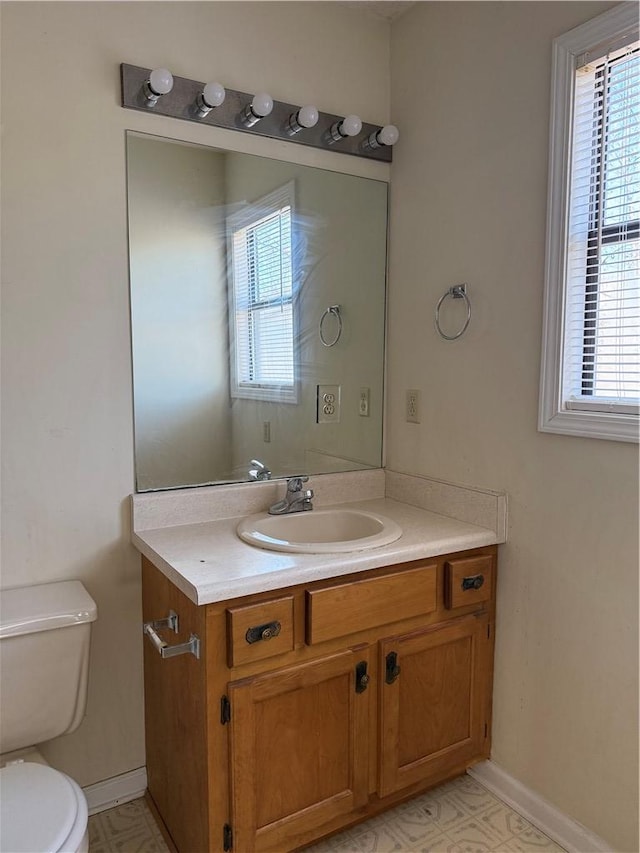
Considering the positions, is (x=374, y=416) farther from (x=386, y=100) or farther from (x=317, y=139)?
(x=386, y=100)

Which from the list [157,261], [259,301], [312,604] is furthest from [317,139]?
[312,604]

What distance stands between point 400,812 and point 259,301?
167 centimetres

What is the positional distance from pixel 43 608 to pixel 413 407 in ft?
4.37

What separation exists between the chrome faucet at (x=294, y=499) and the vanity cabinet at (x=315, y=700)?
455 millimetres

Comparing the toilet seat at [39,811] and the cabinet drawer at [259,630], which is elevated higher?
the cabinet drawer at [259,630]

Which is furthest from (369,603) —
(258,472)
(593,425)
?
(593,425)

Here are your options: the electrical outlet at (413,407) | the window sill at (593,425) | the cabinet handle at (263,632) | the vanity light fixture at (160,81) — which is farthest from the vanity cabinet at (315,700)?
the vanity light fixture at (160,81)

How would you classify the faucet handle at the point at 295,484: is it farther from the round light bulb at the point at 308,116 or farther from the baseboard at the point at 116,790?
the round light bulb at the point at 308,116

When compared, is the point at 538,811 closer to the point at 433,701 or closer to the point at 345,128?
the point at 433,701

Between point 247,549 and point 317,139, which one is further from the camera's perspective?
point 317,139

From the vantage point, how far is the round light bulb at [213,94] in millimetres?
1682

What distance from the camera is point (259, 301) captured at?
2.00 meters

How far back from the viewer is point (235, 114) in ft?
6.12

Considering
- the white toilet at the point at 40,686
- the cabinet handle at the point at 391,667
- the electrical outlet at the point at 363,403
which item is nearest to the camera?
the white toilet at the point at 40,686
